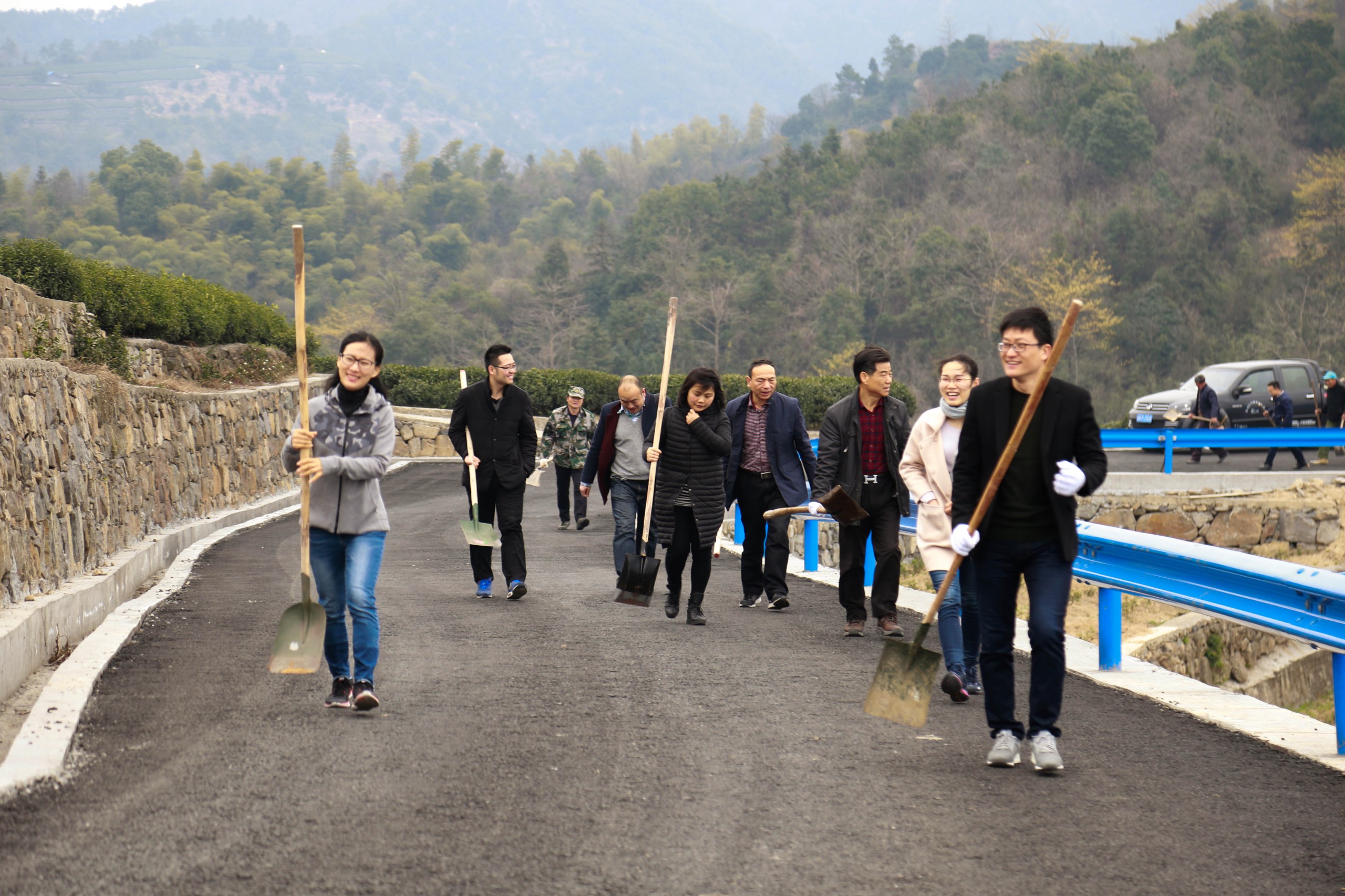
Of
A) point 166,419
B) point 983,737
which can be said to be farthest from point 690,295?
point 983,737

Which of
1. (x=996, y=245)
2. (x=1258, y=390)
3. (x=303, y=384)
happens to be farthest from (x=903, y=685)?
(x=996, y=245)

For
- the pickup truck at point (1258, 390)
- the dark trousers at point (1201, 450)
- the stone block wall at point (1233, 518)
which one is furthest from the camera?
the pickup truck at point (1258, 390)

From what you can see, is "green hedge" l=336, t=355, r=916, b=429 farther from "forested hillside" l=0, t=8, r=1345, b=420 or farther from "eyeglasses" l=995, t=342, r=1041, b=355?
"eyeglasses" l=995, t=342, r=1041, b=355

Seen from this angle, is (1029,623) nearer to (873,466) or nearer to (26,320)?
(873,466)

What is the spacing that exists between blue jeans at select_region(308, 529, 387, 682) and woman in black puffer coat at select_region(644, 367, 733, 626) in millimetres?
3243

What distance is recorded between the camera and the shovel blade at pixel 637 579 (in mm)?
9133

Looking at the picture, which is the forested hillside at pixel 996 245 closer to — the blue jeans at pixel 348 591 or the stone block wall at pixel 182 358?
the stone block wall at pixel 182 358

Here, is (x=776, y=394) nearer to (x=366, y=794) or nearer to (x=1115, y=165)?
(x=366, y=794)

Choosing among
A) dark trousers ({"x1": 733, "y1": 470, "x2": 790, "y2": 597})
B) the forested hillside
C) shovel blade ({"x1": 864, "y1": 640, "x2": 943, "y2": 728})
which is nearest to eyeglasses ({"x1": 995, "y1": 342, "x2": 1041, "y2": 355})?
shovel blade ({"x1": 864, "y1": 640, "x2": 943, "y2": 728})

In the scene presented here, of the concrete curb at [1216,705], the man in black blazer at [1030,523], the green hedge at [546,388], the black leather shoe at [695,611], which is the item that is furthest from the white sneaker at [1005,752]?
the green hedge at [546,388]

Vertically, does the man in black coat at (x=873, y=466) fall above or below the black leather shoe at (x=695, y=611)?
above

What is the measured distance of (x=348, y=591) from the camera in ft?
19.4

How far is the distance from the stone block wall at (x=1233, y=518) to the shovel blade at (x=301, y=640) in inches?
673

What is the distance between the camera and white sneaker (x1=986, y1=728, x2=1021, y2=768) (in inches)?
202
